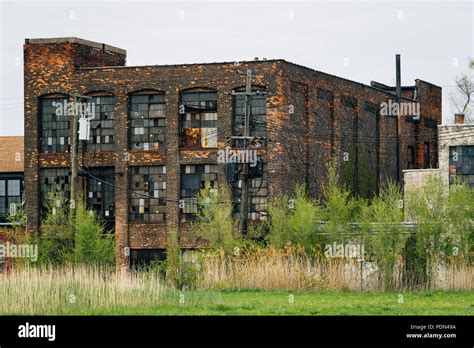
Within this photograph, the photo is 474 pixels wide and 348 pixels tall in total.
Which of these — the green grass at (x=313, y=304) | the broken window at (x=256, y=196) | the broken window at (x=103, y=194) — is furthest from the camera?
the broken window at (x=103, y=194)

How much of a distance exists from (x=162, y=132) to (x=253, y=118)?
4653mm

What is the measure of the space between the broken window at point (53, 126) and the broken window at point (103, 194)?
2107 mm

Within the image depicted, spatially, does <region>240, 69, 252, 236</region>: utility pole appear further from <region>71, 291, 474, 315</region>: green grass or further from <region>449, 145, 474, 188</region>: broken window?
<region>71, 291, 474, 315</region>: green grass

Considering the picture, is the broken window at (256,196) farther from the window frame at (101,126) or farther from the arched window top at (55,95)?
the arched window top at (55,95)

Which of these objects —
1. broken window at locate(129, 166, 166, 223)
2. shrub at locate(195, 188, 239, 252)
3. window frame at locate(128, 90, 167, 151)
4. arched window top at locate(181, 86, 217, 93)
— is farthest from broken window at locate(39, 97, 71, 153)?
shrub at locate(195, 188, 239, 252)

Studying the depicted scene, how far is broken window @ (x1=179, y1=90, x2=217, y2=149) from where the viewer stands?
179 feet

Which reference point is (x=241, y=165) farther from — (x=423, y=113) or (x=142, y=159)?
(x=423, y=113)

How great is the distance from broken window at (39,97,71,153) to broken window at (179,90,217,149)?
5.94 meters

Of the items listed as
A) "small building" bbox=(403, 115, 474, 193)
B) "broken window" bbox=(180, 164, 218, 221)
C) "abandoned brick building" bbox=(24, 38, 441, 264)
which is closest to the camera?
"small building" bbox=(403, 115, 474, 193)

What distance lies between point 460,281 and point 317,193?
1914cm

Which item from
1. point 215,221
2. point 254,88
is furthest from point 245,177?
point 254,88

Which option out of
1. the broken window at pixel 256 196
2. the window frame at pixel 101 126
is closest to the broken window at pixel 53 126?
the window frame at pixel 101 126

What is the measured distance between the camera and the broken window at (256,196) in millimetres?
53094

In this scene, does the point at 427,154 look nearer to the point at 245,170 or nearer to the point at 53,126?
the point at 245,170
